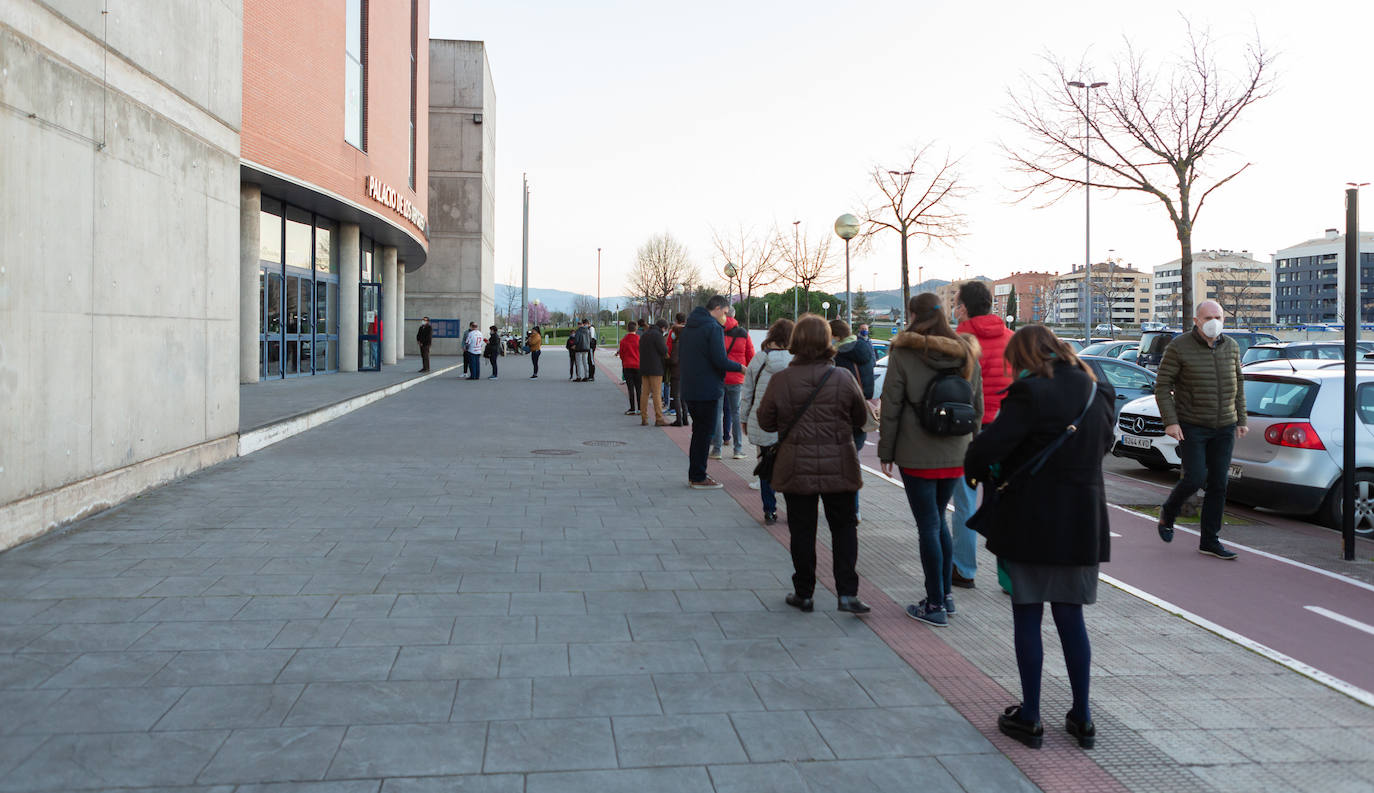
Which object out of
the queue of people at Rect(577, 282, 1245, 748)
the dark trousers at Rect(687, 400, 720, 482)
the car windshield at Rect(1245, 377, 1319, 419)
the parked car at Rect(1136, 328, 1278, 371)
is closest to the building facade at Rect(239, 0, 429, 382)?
the dark trousers at Rect(687, 400, 720, 482)

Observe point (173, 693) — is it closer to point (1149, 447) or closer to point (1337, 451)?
point (1337, 451)

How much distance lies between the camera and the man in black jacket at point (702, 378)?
1002cm

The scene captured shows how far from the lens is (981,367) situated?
6.18m

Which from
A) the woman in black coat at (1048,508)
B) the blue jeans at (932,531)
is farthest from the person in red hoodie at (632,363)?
the woman in black coat at (1048,508)

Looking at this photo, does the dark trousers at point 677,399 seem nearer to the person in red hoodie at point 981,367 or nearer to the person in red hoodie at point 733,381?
the person in red hoodie at point 733,381

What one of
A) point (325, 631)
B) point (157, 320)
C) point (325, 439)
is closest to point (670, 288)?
point (325, 439)

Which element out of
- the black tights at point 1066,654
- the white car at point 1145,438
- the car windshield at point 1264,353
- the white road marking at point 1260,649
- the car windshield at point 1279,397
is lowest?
the white road marking at point 1260,649

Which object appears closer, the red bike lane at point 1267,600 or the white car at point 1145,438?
the red bike lane at point 1267,600

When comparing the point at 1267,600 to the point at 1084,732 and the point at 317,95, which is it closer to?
the point at 1084,732

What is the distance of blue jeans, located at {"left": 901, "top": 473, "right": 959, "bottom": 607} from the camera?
538 cm

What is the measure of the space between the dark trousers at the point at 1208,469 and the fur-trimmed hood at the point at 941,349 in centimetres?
317

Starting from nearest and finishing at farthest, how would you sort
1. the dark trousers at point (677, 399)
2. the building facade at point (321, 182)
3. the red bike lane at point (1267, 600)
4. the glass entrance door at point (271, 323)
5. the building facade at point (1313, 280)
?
the red bike lane at point (1267, 600), the dark trousers at point (677, 399), the building facade at point (321, 182), the glass entrance door at point (271, 323), the building facade at point (1313, 280)

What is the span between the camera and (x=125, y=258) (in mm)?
8453

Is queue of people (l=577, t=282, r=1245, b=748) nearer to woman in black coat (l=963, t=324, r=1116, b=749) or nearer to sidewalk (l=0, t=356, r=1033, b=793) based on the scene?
woman in black coat (l=963, t=324, r=1116, b=749)
